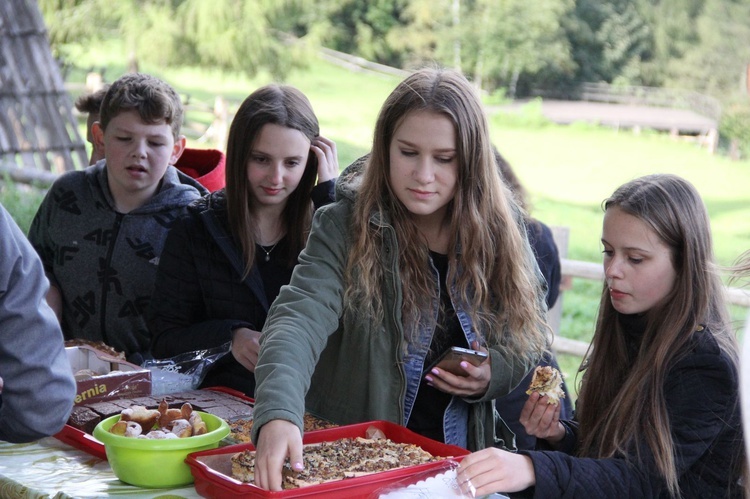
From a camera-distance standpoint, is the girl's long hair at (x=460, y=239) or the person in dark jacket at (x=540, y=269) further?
the person in dark jacket at (x=540, y=269)

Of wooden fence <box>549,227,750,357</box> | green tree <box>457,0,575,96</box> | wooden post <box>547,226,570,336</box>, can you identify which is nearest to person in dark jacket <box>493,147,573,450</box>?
wooden fence <box>549,227,750,357</box>

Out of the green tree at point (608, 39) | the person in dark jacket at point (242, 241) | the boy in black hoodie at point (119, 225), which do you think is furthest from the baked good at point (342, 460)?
the green tree at point (608, 39)

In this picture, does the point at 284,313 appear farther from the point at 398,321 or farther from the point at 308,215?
the point at 308,215

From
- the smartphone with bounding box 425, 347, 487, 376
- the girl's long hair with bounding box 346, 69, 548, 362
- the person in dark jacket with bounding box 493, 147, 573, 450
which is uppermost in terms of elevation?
the girl's long hair with bounding box 346, 69, 548, 362

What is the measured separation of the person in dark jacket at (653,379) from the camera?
1.88 meters

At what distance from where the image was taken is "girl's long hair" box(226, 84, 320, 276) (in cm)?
263

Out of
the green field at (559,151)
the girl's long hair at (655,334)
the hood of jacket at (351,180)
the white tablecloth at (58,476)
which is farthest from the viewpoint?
the green field at (559,151)

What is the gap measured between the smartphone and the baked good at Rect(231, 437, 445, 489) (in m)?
0.26

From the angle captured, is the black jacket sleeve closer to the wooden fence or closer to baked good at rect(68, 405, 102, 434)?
baked good at rect(68, 405, 102, 434)

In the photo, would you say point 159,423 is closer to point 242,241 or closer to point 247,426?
point 247,426

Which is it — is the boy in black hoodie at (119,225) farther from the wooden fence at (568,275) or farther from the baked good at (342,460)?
the wooden fence at (568,275)

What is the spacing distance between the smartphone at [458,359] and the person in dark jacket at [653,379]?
0.16 metres

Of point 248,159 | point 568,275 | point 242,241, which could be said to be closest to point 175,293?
point 242,241

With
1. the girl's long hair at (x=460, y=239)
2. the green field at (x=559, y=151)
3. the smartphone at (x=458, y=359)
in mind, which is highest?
the girl's long hair at (x=460, y=239)
